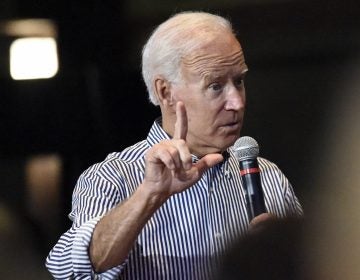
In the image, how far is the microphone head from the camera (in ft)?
4.68

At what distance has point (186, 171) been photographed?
1.26 meters

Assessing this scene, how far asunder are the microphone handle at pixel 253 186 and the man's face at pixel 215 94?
0.14 m

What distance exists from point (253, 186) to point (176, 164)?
0.70 ft

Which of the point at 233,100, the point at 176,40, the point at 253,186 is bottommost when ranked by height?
the point at 253,186

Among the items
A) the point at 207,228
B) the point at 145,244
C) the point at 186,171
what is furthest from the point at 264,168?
the point at 186,171

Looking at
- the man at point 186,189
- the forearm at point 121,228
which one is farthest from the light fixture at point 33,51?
the forearm at point 121,228

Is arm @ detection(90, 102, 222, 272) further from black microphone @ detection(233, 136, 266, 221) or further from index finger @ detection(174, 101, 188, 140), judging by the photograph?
black microphone @ detection(233, 136, 266, 221)

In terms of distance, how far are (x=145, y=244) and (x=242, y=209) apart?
0.68 ft

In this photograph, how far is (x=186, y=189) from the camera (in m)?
1.45

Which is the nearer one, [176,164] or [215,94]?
[176,164]

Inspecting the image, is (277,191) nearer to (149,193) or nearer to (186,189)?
(186,189)

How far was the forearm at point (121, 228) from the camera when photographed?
1.34m

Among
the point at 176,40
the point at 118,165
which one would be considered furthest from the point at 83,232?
the point at 176,40

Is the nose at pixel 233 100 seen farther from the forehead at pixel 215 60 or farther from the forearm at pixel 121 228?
the forearm at pixel 121 228
